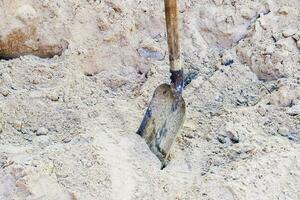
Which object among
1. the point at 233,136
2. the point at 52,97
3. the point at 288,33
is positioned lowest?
the point at 233,136

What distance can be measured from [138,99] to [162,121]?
0.20 meters

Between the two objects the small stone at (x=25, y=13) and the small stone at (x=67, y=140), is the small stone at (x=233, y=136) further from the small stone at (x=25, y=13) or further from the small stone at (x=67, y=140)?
the small stone at (x=25, y=13)

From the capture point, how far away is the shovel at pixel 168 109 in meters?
1.84

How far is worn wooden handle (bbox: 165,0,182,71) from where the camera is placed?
1.85m

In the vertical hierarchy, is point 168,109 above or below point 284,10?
below

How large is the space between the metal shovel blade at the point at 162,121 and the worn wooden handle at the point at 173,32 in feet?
0.32

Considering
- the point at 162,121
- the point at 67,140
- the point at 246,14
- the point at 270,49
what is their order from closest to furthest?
the point at 67,140 → the point at 162,121 → the point at 270,49 → the point at 246,14

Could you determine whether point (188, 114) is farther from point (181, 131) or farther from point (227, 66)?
point (227, 66)

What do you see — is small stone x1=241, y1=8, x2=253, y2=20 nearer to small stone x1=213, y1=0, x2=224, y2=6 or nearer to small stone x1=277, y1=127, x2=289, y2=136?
small stone x1=213, y1=0, x2=224, y2=6

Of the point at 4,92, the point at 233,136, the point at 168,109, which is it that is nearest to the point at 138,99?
the point at 168,109

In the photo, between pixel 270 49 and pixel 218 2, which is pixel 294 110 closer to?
pixel 270 49

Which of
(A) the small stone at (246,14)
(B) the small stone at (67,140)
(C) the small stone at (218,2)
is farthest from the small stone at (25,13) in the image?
(A) the small stone at (246,14)

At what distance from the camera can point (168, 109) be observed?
1924 mm

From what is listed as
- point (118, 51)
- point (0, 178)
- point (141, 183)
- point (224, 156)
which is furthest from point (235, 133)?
point (0, 178)
